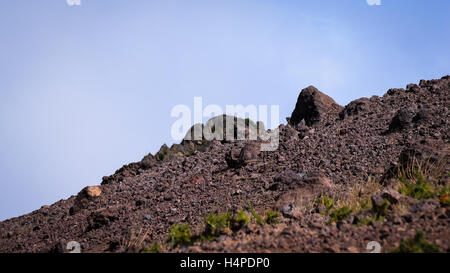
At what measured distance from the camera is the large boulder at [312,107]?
493 inches

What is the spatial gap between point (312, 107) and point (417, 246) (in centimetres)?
896

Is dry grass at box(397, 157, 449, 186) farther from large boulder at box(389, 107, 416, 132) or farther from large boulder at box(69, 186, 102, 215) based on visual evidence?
large boulder at box(69, 186, 102, 215)

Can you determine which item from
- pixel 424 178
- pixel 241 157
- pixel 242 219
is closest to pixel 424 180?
pixel 424 178

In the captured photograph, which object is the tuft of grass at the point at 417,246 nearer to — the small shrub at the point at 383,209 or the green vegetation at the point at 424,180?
the small shrub at the point at 383,209

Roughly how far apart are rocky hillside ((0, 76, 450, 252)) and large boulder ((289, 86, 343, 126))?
5 cm

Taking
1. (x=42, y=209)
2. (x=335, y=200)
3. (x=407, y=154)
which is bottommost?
(x=42, y=209)

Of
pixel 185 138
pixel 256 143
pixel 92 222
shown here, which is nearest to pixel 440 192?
pixel 256 143

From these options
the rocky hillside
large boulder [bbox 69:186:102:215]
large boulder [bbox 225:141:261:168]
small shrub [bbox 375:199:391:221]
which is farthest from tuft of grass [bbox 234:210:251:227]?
large boulder [bbox 69:186:102:215]

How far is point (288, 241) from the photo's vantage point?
471 cm

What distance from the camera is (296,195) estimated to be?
6914mm

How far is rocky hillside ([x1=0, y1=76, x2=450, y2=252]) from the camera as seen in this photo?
4875 millimetres

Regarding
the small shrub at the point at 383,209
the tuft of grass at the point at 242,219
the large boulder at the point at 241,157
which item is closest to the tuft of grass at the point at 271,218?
the tuft of grass at the point at 242,219
